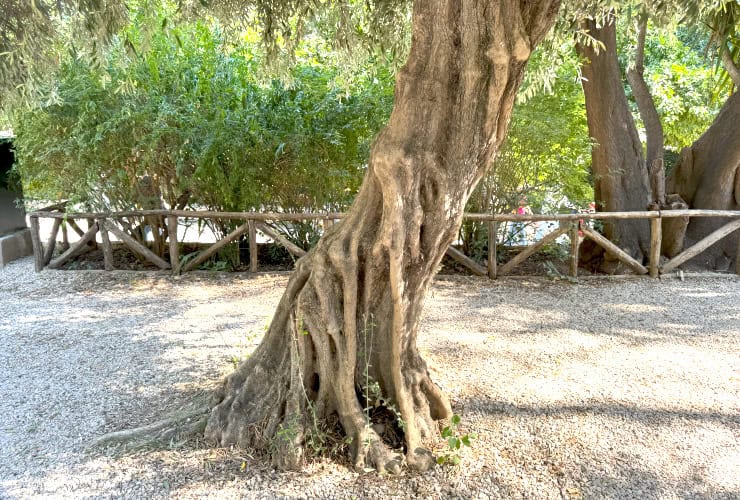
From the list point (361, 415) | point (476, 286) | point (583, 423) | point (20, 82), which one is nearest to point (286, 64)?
point (20, 82)

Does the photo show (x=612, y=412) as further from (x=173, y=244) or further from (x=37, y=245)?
(x=37, y=245)

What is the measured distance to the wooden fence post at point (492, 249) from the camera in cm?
834

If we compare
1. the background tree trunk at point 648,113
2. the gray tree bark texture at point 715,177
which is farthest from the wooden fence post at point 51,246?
the gray tree bark texture at point 715,177

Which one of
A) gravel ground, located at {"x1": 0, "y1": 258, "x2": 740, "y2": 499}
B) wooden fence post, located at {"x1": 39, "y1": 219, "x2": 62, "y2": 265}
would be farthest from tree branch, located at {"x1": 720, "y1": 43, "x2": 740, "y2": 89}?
wooden fence post, located at {"x1": 39, "y1": 219, "x2": 62, "y2": 265}

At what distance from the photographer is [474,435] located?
170 inches

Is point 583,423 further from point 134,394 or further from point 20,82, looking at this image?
point 20,82

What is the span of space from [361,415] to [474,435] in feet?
2.67

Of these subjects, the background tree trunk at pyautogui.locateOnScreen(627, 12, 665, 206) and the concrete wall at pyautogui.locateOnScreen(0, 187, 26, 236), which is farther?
the concrete wall at pyautogui.locateOnScreen(0, 187, 26, 236)

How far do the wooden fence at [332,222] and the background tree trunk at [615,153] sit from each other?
41 centimetres

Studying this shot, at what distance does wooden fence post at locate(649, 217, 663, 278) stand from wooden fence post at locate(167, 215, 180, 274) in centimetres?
612

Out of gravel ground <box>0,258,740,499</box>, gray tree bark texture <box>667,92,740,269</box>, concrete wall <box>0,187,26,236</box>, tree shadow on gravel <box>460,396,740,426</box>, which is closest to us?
gravel ground <box>0,258,740,499</box>

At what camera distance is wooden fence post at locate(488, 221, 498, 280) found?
8344 millimetres

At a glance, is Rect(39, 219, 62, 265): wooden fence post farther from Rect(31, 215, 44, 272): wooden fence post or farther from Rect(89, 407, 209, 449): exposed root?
Rect(89, 407, 209, 449): exposed root

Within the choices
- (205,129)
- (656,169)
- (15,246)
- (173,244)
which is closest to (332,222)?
(205,129)
